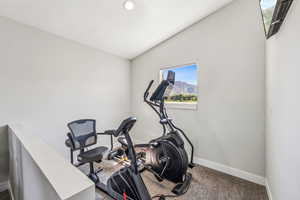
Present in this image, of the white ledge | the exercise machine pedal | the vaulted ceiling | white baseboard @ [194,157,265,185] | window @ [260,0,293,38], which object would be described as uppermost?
the vaulted ceiling

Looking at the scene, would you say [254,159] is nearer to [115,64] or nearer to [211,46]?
[211,46]

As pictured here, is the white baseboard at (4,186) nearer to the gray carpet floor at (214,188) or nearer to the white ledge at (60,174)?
the gray carpet floor at (214,188)

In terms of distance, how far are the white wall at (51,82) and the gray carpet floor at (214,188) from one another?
1.49 meters

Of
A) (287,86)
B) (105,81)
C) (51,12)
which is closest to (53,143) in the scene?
(105,81)

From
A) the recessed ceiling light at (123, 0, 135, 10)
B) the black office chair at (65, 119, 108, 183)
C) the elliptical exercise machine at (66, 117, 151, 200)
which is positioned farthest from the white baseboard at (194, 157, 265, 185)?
the recessed ceiling light at (123, 0, 135, 10)

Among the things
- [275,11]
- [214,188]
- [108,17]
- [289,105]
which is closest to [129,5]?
[108,17]

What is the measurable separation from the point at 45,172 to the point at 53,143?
2150 millimetres

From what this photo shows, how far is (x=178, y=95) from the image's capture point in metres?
3.05

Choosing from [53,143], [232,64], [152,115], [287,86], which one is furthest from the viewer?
[152,115]

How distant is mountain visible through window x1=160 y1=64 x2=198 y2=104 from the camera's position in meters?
2.79

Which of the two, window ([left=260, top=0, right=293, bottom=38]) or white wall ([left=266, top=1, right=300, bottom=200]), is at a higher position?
window ([left=260, top=0, right=293, bottom=38])

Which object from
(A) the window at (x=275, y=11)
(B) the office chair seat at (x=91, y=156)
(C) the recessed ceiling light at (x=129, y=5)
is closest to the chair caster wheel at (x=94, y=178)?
(B) the office chair seat at (x=91, y=156)

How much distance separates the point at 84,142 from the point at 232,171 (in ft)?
7.93

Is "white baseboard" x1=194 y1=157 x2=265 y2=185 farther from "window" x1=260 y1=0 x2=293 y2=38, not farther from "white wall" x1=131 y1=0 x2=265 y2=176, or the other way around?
"window" x1=260 y1=0 x2=293 y2=38
